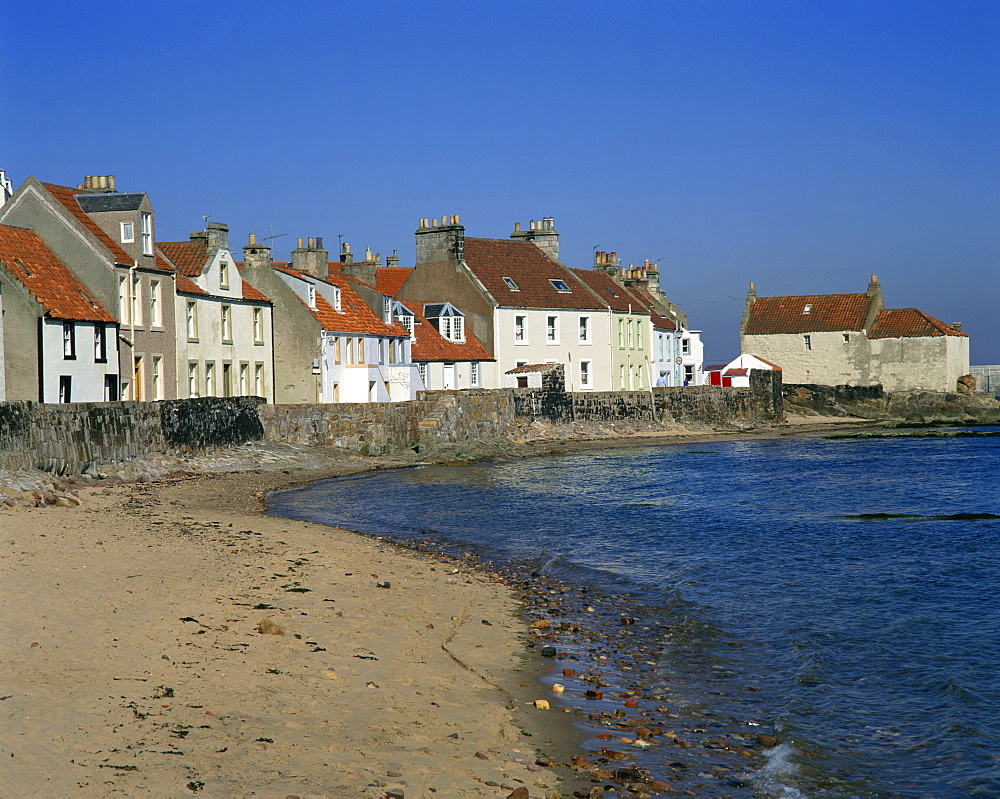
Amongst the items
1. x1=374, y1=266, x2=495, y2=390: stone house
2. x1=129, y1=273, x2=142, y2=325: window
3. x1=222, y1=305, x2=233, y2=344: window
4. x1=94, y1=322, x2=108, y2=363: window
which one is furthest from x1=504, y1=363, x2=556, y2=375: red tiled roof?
x1=94, y1=322, x2=108, y2=363: window

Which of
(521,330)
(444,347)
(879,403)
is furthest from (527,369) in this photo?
(879,403)

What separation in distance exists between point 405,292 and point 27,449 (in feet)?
128

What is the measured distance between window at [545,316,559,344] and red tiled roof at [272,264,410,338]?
435 inches

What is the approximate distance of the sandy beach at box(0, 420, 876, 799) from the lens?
729 centimetres

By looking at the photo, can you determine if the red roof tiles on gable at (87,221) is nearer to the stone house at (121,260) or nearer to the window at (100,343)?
the stone house at (121,260)

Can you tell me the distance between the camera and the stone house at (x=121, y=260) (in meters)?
36.1

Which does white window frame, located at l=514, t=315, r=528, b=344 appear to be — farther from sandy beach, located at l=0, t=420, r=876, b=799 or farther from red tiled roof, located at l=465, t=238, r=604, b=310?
sandy beach, located at l=0, t=420, r=876, b=799

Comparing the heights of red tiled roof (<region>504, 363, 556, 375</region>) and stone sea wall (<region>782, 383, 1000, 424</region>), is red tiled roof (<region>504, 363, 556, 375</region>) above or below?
above

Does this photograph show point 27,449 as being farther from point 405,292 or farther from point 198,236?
point 405,292

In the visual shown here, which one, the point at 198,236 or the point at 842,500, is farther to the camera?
the point at 198,236

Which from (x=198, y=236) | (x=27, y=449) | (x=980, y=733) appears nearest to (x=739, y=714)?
(x=980, y=733)

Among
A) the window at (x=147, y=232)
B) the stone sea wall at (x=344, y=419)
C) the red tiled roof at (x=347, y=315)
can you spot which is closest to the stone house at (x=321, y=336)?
the red tiled roof at (x=347, y=315)

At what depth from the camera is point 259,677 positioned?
9773 mm

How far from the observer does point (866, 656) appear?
1276cm
